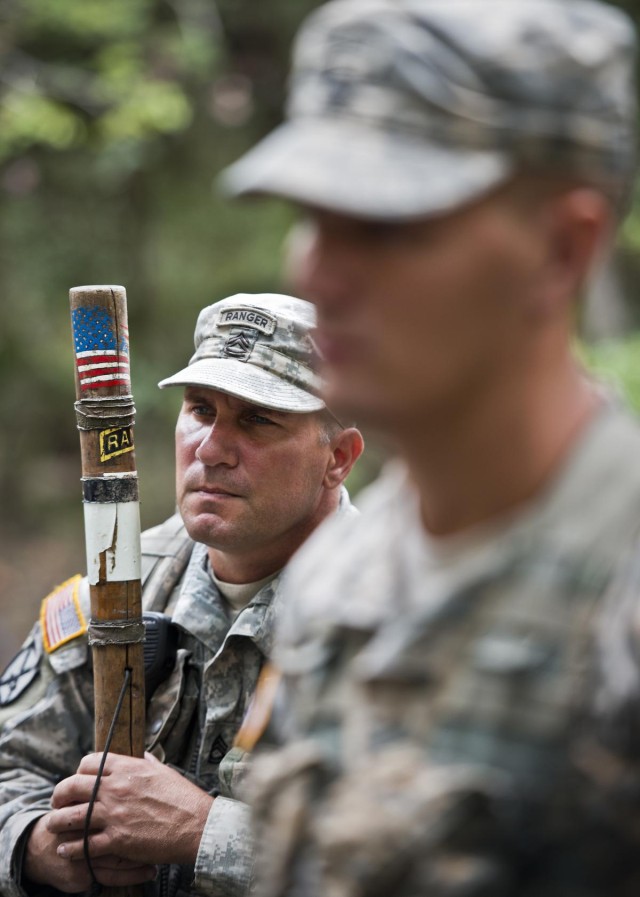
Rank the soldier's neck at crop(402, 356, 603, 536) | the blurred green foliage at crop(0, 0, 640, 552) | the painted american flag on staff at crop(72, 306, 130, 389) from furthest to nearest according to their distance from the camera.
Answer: the blurred green foliage at crop(0, 0, 640, 552), the painted american flag on staff at crop(72, 306, 130, 389), the soldier's neck at crop(402, 356, 603, 536)

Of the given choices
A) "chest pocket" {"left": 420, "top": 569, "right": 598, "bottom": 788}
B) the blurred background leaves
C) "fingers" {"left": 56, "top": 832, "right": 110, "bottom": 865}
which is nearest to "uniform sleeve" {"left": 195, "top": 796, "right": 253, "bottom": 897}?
"fingers" {"left": 56, "top": 832, "right": 110, "bottom": 865}

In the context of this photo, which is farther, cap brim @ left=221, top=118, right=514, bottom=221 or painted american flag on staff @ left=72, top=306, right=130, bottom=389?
painted american flag on staff @ left=72, top=306, right=130, bottom=389

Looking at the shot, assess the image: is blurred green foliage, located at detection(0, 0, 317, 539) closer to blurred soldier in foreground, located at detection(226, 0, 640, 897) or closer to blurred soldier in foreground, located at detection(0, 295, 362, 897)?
blurred soldier in foreground, located at detection(0, 295, 362, 897)

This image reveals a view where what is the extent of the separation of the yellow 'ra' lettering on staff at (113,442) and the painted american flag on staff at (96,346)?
110 mm

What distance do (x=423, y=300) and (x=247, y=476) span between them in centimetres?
144

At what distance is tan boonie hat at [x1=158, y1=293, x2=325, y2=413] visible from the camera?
8.52 ft

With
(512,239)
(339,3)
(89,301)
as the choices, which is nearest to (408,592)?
(512,239)

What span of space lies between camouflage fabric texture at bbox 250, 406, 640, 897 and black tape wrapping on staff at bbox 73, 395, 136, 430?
1360 mm

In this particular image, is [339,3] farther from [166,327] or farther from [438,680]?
[166,327]

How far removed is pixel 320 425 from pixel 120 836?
105 centimetres

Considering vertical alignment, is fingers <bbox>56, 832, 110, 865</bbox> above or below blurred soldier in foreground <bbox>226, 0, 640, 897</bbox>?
below

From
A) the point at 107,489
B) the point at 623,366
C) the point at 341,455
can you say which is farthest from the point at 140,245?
the point at 107,489

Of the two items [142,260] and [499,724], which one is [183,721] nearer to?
[499,724]

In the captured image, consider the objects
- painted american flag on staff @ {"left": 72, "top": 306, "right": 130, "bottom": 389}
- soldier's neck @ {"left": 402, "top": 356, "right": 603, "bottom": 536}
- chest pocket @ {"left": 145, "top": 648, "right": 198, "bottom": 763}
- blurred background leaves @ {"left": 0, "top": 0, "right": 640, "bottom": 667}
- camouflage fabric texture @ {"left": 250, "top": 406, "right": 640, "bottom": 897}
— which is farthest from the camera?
blurred background leaves @ {"left": 0, "top": 0, "right": 640, "bottom": 667}
